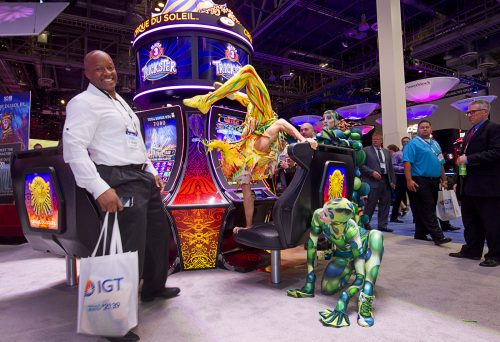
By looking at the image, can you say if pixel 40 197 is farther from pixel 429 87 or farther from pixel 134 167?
pixel 429 87

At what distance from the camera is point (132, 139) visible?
187 centimetres

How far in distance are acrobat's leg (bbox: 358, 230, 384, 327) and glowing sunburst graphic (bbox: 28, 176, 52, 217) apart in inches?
80.8

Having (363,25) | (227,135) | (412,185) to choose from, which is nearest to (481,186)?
(412,185)

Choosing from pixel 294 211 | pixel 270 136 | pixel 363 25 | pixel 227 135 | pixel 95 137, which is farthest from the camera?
pixel 363 25

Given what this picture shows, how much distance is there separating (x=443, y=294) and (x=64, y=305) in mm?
2656

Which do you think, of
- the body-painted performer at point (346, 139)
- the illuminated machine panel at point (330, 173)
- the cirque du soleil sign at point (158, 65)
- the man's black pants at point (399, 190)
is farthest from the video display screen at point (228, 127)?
the man's black pants at point (399, 190)

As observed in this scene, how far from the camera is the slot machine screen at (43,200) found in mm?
2117

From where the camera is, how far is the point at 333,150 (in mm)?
2600

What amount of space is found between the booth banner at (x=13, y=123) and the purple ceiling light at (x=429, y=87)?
8609mm

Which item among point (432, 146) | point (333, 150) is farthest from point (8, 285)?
point (432, 146)

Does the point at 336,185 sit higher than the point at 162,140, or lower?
lower

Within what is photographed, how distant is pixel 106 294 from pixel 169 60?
9.90 feet

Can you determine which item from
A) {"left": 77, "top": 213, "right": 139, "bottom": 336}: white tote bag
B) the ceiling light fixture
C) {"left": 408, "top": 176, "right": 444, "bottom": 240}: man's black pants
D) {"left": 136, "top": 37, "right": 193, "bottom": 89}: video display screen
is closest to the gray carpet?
{"left": 77, "top": 213, "right": 139, "bottom": 336}: white tote bag

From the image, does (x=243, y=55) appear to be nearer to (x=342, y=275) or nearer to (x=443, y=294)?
(x=342, y=275)
